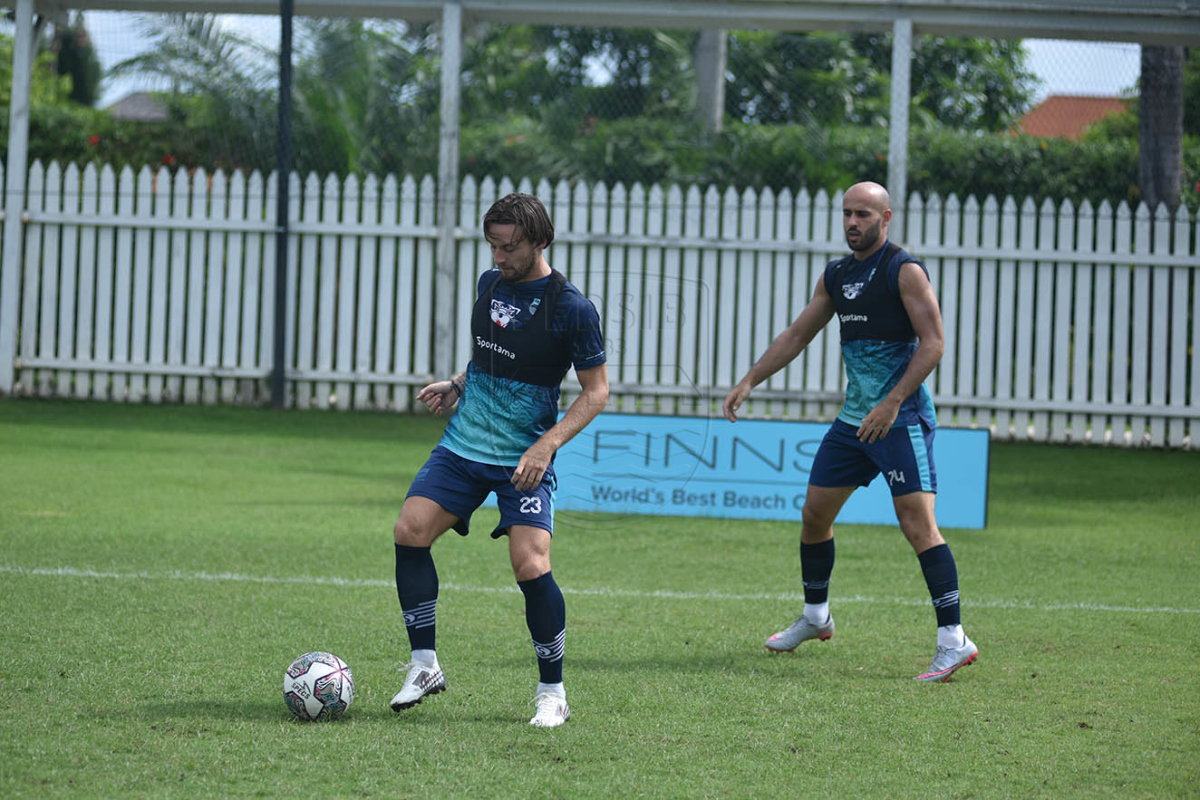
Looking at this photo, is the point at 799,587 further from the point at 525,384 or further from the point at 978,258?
the point at 978,258

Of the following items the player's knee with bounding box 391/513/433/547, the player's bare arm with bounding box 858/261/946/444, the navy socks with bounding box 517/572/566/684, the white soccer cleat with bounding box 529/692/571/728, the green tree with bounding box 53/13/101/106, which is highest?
the green tree with bounding box 53/13/101/106

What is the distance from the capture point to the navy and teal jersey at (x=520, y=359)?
4719mm

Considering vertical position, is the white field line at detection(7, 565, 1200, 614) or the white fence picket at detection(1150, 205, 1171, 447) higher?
the white fence picket at detection(1150, 205, 1171, 447)

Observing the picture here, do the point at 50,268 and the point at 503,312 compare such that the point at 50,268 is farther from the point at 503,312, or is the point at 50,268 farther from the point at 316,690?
the point at 316,690

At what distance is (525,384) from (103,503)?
5.19 meters

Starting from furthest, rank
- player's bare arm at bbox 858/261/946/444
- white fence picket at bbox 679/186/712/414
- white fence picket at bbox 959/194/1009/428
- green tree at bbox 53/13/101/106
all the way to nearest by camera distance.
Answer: green tree at bbox 53/13/101/106
white fence picket at bbox 679/186/712/414
white fence picket at bbox 959/194/1009/428
player's bare arm at bbox 858/261/946/444

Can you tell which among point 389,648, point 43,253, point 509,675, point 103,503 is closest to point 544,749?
point 509,675

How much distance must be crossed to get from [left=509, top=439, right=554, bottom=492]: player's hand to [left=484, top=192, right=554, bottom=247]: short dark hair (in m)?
0.70

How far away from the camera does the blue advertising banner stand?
913 centimetres

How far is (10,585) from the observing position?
21.3 feet

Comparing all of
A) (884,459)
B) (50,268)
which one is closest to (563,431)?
(884,459)

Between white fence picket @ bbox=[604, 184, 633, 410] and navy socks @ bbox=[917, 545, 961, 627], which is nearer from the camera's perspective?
navy socks @ bbox=[917, 545, 961, 627]

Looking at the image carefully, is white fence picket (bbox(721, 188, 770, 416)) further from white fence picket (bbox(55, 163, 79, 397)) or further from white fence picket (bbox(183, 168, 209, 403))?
white fence picket (bbox(55, 163, 79, 397))

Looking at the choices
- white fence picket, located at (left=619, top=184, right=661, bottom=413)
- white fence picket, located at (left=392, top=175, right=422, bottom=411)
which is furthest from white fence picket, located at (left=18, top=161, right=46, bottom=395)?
white fence picket, located at (left=619, top=184, right=661, bottom=413)
